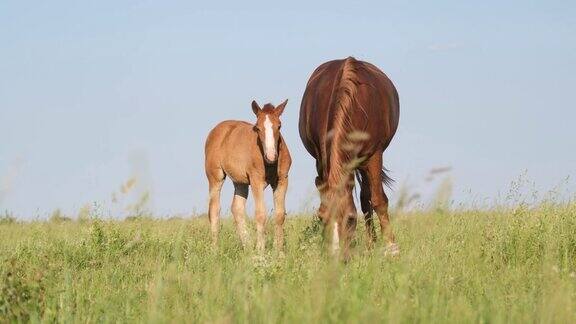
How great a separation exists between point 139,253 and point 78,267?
84cm

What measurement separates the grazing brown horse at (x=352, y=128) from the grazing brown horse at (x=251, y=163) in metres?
1.08

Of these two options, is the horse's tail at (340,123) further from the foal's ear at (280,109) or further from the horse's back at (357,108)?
the foal's ear at (280,109)

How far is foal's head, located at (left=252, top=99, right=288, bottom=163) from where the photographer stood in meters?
10.4

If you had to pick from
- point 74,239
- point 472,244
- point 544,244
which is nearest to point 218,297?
point 472,244

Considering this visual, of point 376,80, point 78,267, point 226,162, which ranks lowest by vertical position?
point 78,267

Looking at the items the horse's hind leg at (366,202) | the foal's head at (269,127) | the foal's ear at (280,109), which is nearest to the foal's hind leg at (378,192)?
the horse's hind leg at (366,202)

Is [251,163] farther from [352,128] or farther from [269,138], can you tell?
[352,128]

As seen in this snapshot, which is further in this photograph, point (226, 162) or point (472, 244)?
point (226, 162)

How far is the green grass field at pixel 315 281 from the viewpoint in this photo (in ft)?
14.2

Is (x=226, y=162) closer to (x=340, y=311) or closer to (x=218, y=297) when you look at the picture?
(x=218, y=297)

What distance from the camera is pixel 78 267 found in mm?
8508

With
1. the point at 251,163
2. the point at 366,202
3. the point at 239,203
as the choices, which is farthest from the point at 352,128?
the point at 239,203

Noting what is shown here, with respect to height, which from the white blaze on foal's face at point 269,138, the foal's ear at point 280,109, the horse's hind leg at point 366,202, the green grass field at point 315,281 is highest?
the foal's ear at point 280,109

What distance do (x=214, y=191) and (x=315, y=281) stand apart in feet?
28.6
